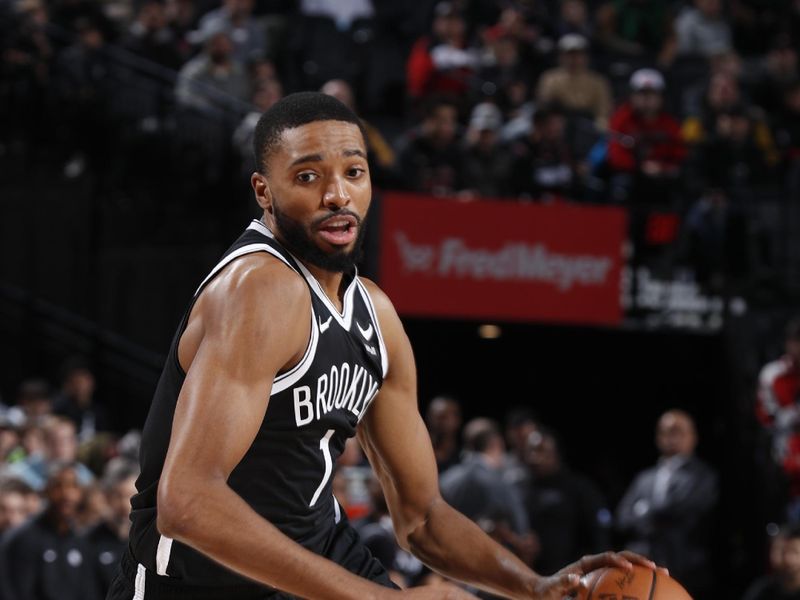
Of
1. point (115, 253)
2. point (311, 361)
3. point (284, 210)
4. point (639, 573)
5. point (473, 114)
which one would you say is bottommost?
point (115, 253)

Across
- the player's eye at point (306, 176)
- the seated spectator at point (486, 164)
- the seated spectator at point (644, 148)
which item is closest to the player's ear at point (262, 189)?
the player's eye at point (306, 176)

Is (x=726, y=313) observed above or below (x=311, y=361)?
below

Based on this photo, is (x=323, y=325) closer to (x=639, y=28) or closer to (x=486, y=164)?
(x=486, y=164)

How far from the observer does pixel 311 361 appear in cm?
372

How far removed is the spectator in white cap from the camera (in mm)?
14727

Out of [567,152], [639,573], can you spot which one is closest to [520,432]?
[567,152]

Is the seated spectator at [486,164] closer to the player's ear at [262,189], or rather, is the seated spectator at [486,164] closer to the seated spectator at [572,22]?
the seated spectator at [572,22]

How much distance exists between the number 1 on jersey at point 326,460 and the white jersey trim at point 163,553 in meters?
0.38

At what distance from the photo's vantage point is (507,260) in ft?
40.4

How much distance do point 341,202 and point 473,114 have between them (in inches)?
417

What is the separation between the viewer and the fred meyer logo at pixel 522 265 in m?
12.2

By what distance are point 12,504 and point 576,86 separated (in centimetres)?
768

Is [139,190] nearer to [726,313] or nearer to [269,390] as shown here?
[726,313]

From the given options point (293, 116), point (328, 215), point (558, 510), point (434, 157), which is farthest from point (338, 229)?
point (434, 157)
